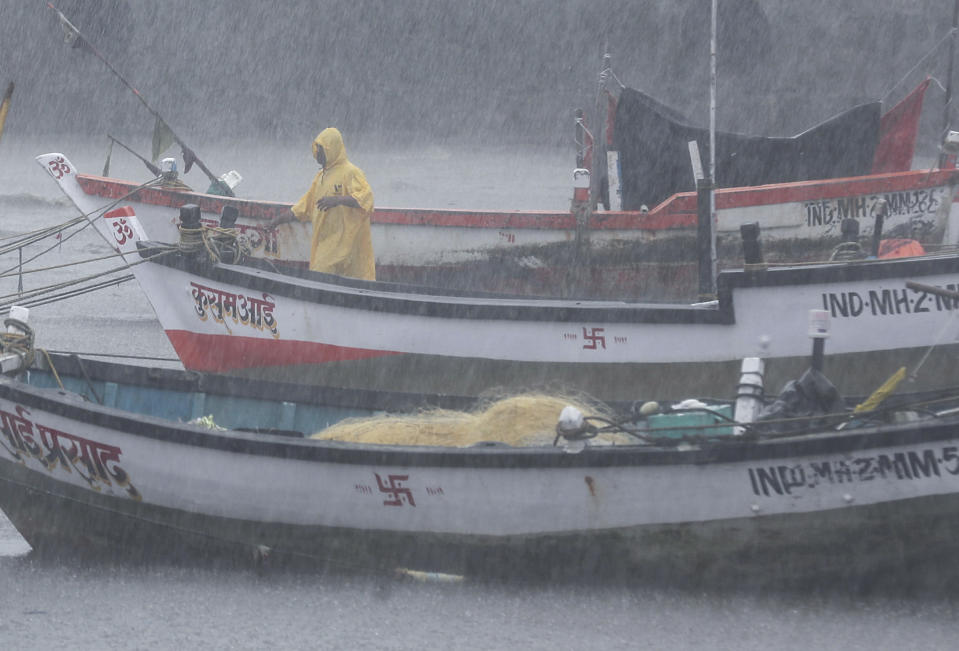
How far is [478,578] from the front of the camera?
573 centimetres

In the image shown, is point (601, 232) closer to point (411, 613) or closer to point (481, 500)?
point (481, 500)

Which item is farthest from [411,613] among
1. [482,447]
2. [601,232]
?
[601,232]

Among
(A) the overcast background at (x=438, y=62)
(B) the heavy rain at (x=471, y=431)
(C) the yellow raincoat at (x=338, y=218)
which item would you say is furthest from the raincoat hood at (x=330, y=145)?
(A) the overcast background at (x=438, y=62)

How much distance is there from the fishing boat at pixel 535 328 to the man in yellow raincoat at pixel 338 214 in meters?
0.21

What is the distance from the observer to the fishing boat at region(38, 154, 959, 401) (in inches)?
282

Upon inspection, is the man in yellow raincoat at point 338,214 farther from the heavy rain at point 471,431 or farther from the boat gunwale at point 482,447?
the boat gunwale at point 482,447

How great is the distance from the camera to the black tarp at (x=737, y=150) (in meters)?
10.9

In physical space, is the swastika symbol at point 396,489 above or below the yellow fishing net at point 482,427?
below

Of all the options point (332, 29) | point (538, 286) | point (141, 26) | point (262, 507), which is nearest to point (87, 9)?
point (141, 26)

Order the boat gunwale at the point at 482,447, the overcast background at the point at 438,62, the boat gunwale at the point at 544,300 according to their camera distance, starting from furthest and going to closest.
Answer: the overcast background at the point at 438,62 < the boat gunwale at the point at 544,300 < the boat gunwale at the point at 482,447

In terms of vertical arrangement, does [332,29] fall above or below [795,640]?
above

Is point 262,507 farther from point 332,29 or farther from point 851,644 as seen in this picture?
point 332,29

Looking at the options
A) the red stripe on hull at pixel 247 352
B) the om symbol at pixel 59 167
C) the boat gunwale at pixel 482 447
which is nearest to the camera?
the boat gunwale at pixel 482 447

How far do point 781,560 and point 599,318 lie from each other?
2.44m
